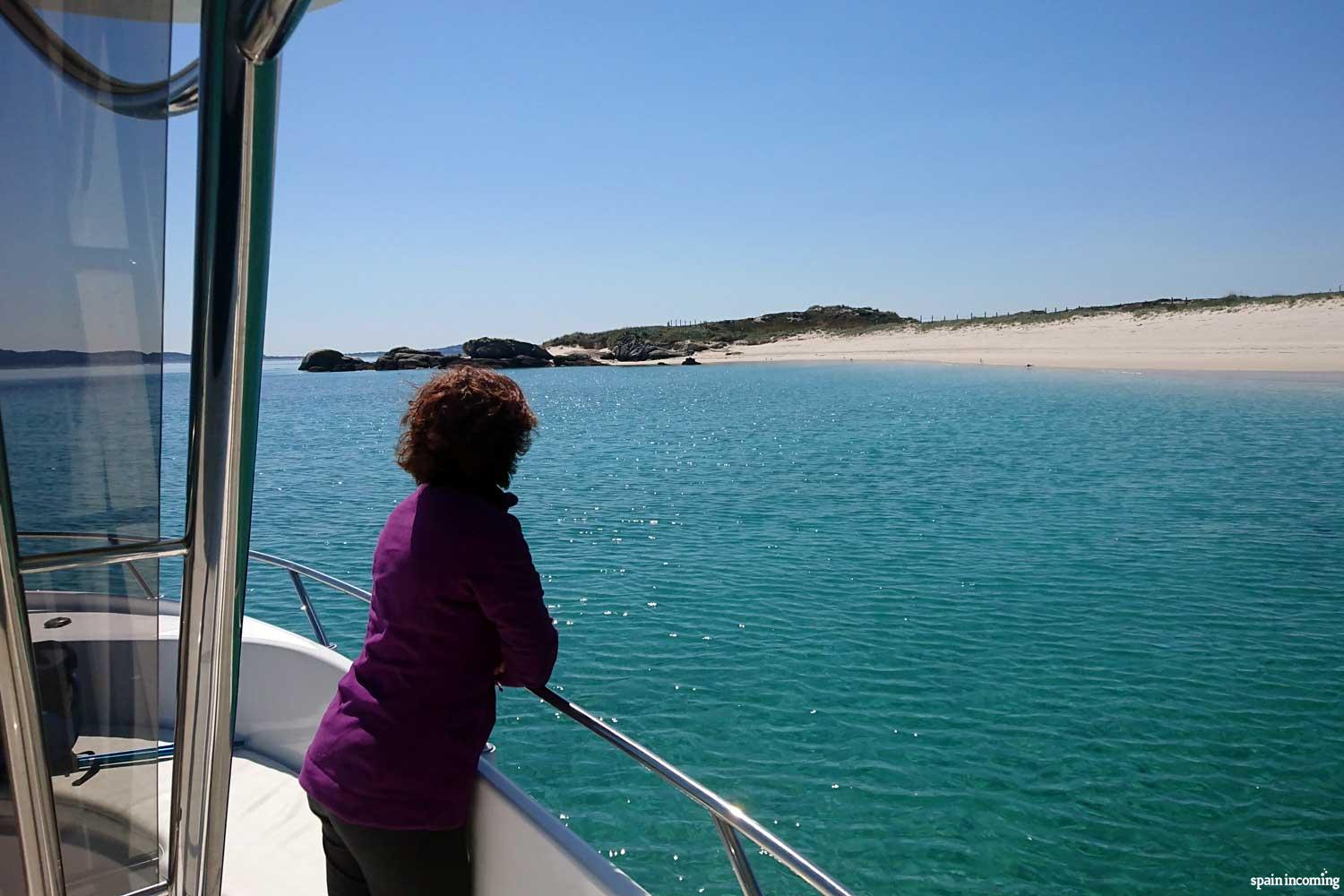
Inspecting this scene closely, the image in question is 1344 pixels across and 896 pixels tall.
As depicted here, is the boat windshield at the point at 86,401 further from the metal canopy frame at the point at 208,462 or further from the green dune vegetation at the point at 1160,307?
the green dune vegetation at the point at 1160,307

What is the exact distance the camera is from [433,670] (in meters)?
1.55

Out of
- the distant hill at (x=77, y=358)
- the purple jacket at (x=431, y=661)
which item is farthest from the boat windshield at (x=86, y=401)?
the purple jacket at (x=431, y=661)

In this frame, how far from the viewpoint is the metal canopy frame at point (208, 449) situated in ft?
3.82

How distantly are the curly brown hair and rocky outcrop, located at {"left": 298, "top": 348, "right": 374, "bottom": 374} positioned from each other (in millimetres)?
88395

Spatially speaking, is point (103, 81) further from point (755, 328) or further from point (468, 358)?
point (755, 328)

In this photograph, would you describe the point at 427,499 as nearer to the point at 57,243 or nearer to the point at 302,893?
the point at 57,243

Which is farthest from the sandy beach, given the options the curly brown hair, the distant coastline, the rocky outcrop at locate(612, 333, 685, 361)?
the curly brown hair

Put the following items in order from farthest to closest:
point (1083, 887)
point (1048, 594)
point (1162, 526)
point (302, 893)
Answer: point (1162, 526) < point (1048, 594) < point (1083, 887) < point (302, 893)

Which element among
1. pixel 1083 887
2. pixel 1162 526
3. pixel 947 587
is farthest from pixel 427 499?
pixel 1162 526

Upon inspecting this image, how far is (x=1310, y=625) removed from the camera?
23.8 ft

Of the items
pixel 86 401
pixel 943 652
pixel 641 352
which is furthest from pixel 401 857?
pixel 641 352

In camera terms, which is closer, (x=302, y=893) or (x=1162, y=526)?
(x=302, y=893)

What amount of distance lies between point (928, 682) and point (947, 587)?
234 centimetres

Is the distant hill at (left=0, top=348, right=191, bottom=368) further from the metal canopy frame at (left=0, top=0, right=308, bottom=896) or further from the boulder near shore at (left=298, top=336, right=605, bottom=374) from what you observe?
the boulder near shore at (left=298, top=336, right=605, bottom=374)
